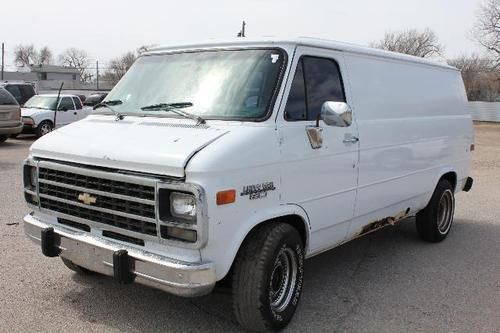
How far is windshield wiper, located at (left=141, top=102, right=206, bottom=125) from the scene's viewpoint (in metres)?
4.17

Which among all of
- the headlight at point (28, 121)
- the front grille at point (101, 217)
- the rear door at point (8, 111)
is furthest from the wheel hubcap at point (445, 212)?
the headlight at point (28, 121)

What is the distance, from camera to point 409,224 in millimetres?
Result: 7914

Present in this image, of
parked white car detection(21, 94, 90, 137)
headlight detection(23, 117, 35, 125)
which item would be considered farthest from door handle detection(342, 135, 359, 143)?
headlight detection(23, 117, 35, 125)

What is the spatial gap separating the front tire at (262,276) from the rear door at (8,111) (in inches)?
547

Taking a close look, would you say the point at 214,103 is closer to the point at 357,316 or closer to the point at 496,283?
the point at 357,316

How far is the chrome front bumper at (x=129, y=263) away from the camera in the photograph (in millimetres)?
3562

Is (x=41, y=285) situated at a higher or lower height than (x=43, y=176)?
lower

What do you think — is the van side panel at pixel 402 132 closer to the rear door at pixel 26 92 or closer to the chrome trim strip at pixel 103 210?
the chrome trim strip at pixel 103 210

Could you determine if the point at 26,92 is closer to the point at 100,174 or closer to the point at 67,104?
the point at 67,104

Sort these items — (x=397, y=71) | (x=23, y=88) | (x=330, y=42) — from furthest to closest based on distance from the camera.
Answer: (x=23, y=88) → (x=397, y=71) → (x=330, y=42)

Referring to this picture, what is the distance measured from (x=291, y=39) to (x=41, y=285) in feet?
10.2

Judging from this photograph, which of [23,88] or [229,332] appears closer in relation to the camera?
[229,332]

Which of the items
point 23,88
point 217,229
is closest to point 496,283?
point 217,229

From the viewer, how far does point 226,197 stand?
3.61 metres
